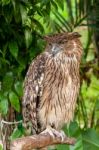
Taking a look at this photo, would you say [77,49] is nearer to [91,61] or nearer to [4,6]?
[4,6]

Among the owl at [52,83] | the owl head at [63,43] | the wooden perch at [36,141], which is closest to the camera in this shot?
the wooden perch at [36,141]

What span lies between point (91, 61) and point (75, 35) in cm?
139

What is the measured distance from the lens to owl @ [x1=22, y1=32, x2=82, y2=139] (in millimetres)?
4645

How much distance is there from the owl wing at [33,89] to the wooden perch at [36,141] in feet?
0.76

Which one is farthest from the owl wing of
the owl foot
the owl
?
the owl foot

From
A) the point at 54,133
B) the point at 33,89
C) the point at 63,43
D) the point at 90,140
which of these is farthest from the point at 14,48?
the point at 90,140

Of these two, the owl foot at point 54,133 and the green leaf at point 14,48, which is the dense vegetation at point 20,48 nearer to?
the green leaf at point 14,48

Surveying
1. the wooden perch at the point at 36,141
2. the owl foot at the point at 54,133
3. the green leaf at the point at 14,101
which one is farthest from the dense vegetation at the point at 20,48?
the wooden perch at the point at 36,141

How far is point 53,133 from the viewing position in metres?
4.71

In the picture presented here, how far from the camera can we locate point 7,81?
4.94 m

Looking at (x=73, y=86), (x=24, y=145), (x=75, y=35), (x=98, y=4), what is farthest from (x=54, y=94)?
(x=98, y=4)

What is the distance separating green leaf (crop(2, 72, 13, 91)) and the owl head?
1.40ft

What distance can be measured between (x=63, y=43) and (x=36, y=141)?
2.29 feet

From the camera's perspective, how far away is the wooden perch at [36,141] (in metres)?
3.97
